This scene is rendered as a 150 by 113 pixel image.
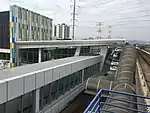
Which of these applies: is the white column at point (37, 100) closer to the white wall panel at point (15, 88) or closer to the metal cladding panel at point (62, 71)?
the white wall panel at point (15, 88)

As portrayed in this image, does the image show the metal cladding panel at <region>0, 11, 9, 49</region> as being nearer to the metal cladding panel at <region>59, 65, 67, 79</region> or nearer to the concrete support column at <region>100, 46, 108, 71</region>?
the concrete support column at <region>100, 46, 108, 71</region>

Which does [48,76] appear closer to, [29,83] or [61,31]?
[29,83]

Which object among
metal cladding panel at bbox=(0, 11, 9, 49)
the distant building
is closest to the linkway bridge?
metal cladding panel at bbox=(0, 11, 9, 49)

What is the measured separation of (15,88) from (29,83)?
958 millimetres

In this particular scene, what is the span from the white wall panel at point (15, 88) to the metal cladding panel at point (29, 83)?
0.28 meters

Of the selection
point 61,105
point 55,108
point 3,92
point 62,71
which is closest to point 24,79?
point 3,92

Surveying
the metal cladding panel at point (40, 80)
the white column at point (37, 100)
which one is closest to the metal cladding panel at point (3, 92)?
the metal cladding panel at point (40, 80)

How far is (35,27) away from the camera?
35938mm

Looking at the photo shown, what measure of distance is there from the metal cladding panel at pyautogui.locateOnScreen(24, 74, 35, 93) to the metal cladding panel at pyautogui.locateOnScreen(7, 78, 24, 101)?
0.27m

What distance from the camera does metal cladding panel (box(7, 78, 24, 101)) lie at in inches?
246

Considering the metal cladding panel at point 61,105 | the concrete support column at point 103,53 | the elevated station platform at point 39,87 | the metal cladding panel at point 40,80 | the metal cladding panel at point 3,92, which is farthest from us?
the concrete support column at point 103,53

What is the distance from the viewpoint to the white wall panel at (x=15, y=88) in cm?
625

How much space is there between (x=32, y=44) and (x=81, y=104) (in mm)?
11741

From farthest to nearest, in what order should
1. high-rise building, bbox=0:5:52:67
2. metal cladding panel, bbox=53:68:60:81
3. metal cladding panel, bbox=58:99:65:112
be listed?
1. high-rise building, bbox=0:5:52:67
2. metal cladding panel, bbox=58:99:65:112
3. metal cladding panel, bbox=53:68:60:81
